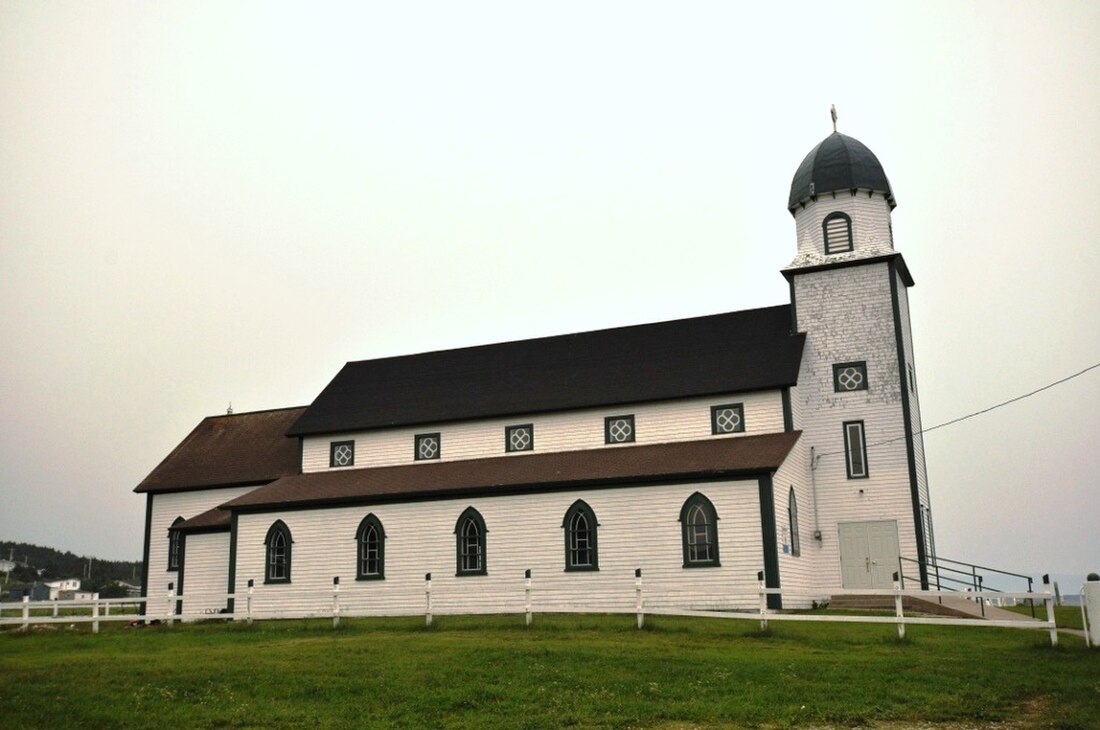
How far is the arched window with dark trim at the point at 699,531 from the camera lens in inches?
1133

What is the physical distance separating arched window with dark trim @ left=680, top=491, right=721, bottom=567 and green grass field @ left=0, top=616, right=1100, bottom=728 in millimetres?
6688

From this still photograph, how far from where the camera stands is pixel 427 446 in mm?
36719

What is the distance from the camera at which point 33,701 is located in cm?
1459

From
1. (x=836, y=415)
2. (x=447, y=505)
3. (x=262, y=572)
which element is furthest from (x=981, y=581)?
(x=262, y=572)

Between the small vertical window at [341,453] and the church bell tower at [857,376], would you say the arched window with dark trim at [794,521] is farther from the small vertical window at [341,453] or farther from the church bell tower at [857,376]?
the small vertical window at [341,453]

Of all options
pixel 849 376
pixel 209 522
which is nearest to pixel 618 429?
pixel 849 376

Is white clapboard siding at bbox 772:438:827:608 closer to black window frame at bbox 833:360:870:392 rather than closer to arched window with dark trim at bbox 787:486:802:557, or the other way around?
arched window with dark trim at bbox 787:486:802:557

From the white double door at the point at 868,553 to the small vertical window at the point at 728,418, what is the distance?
424cm

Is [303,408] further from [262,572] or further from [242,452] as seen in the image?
[262,572]

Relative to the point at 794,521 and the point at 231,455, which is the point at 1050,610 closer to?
the point at 794,521

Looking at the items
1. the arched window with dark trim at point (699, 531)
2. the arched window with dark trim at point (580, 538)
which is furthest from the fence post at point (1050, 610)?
the arched window with dark trim at point (580, 538)

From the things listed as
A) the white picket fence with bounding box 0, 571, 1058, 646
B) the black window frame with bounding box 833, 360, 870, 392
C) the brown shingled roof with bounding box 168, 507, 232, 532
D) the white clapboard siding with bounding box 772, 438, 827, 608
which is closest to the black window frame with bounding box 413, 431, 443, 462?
the white picket fence with bounding box 0, 571, 1058, 646

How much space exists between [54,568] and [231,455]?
104 meters

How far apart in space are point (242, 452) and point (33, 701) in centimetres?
2773
